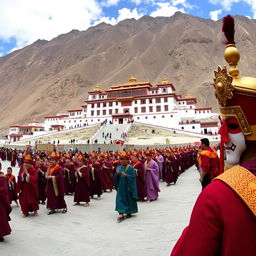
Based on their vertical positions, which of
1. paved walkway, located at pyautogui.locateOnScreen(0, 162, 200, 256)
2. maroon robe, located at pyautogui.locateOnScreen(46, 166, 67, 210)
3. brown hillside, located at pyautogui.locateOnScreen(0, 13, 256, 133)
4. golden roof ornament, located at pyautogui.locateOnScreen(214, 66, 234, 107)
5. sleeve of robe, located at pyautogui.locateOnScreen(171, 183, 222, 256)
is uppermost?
brown hillside, located at pyautogui.locateOnScreen(0, 13, 256, 133)

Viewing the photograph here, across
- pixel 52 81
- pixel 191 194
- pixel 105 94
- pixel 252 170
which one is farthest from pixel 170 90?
pixel 52 81

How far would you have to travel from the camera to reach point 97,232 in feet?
19.1

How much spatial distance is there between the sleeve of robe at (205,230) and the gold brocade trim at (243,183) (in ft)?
0.34

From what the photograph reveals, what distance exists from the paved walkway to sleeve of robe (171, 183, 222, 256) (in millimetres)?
3583

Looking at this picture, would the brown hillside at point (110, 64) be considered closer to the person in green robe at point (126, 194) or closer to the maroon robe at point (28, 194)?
the person in green robe at point (126, 194)

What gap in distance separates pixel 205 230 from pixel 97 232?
510 centimetres

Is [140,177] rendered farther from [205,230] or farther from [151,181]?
[205,230]

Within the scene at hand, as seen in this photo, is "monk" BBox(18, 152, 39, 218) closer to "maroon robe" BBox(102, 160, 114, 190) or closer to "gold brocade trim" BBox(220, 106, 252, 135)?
"maroon robe" BBox(102, 160, 114, 190)

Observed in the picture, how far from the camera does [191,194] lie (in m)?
9.93

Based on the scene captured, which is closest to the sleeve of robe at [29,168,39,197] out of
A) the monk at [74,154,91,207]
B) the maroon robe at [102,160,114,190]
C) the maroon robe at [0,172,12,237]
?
the monk at [74,154,91,207]

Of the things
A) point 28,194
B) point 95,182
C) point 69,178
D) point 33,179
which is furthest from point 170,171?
point 28,194

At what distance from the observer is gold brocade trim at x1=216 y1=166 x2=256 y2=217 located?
1.16 m

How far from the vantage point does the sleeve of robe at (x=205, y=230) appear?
1.16 m

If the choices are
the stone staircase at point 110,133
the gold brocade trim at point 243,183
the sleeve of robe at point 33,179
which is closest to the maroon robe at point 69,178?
the sleeve of robe at point 33,179
